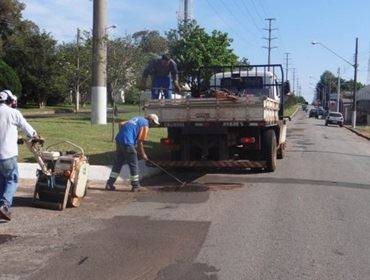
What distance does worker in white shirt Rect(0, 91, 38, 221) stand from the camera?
27.8ft

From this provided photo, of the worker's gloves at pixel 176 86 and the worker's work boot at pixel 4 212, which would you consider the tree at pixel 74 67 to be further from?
the worker's work boot at pixel 4 212

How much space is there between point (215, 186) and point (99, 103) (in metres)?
16.9

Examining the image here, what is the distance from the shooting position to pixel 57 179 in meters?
9.52

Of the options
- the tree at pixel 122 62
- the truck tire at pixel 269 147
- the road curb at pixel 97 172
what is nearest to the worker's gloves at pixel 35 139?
the road curb at pixel 97 172

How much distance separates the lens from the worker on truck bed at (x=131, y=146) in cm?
1162

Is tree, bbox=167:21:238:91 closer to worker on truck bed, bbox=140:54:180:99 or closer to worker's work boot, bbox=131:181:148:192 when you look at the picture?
worker on truck bed, bbox=140:54:180:99

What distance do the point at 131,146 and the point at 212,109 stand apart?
2549 mm

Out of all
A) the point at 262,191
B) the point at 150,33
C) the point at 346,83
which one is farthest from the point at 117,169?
the point at 346,83

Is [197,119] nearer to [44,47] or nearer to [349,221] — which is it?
[349,221]

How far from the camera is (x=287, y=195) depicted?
37.3ft

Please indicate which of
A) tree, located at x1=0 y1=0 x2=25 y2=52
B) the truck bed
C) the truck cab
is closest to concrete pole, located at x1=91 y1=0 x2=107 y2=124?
the truck cab

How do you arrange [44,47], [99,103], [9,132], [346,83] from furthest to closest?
[346,83], [44,47], [99,103], [9,132]

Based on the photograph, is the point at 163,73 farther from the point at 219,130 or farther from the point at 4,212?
the point at 4,212

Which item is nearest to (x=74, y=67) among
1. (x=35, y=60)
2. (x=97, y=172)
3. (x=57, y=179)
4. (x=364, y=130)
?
(x=35, y=60)
